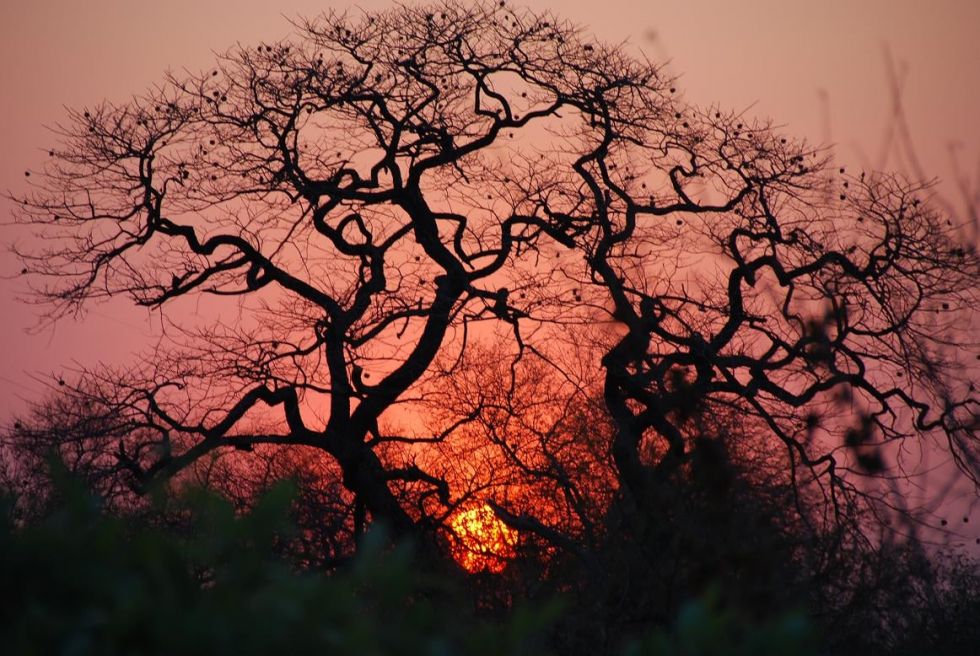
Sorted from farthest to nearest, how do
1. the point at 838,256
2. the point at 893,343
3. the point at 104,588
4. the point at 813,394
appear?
the point at 893,343
the point at 838,256
the point at 813,394
the point at 104,588

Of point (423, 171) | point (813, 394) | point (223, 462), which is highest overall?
point (423, 171)

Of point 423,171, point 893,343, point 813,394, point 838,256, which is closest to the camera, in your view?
point 813,394

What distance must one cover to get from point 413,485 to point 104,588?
1086cm

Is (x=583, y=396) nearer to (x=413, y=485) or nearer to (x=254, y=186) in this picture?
(x=413, y=485)

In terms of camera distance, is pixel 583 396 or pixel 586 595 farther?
pixel 583 396

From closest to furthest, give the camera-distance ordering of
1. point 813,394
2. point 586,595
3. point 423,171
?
point 586,595
point 813,394
point 423,171

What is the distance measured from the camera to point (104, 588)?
8.01ft

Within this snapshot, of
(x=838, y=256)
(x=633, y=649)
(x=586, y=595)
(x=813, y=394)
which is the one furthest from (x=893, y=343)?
(x=633, y=649)

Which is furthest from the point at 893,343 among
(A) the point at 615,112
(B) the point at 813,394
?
(A) the point at 615,112

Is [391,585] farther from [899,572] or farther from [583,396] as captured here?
[583,396]

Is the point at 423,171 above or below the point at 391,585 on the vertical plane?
above

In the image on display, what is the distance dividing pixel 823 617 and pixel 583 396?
3608 mm

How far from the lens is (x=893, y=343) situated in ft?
38.3

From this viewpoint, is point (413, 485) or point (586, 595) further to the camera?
point (413, 485)
